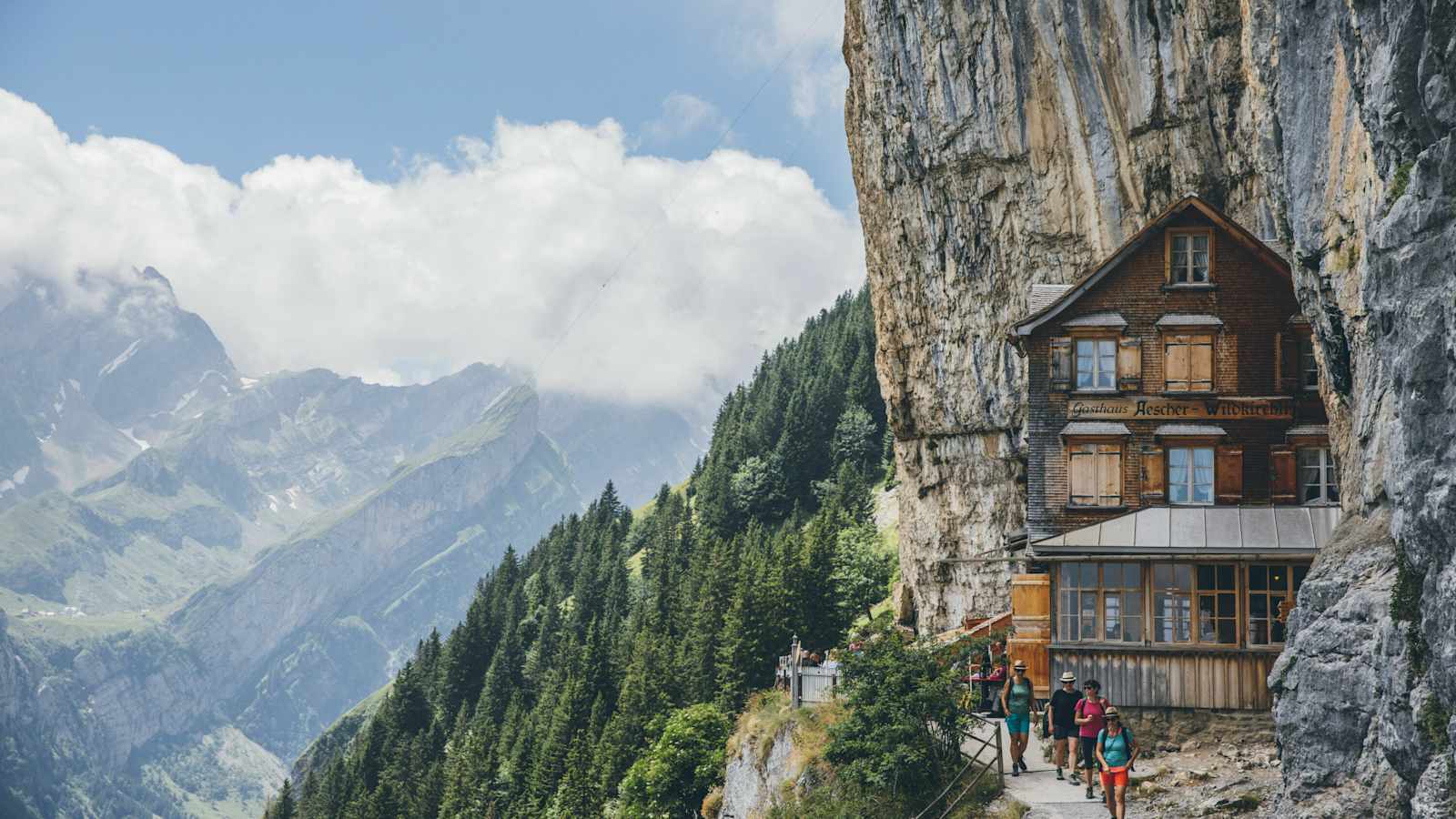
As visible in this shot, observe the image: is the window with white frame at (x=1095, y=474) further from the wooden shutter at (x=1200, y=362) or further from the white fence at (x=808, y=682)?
the white fence at (x=808, y=682)

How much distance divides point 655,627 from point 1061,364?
61127 millimetres

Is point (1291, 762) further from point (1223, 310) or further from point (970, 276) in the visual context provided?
point (970, 276)

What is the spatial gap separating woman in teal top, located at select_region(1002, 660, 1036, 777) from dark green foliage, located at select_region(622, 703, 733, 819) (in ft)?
83.5

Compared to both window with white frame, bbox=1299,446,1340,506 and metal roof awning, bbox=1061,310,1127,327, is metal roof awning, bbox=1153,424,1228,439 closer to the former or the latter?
window with white frame, bbox=1299,446,1340,506

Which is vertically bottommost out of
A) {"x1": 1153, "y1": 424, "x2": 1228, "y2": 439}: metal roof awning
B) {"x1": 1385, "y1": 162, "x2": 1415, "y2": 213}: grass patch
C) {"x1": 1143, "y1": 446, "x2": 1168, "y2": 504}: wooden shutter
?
{"x1": 1143, "y1": 446, "x2": 1168, "y2": 504}: wooden shutter

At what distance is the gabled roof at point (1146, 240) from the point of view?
35.5 meters

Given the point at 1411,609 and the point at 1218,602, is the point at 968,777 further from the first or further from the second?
the point at 1411,609

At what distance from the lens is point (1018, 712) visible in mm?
28062

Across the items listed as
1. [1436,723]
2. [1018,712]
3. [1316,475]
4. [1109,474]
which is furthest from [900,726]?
[1316,475]

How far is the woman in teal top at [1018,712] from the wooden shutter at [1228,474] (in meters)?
9.60

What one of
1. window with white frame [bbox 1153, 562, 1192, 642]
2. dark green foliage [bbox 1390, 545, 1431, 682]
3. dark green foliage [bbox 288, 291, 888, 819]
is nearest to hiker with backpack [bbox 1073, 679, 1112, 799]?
window with white frame [bbox 1153, 562, 1192, 642]

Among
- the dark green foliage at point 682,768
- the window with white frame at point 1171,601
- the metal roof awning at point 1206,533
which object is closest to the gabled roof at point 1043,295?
the metal roof awning at point 1206,533

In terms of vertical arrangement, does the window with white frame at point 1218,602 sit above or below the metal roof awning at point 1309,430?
below

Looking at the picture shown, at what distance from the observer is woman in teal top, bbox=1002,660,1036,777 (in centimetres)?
2806
